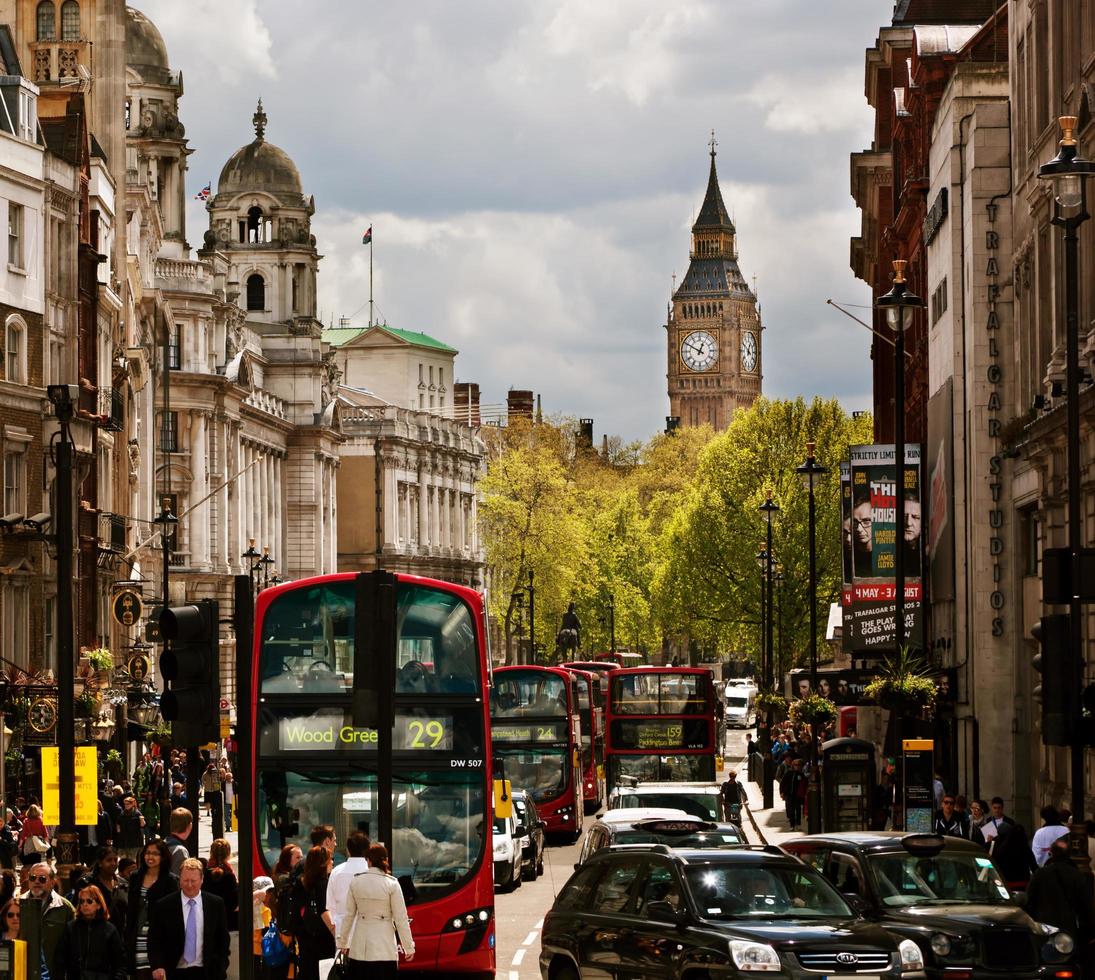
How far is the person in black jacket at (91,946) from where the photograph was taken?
16.6 metres

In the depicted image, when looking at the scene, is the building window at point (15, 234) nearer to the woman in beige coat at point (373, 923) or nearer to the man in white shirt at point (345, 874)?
the man in white shirt at point (345, 874)

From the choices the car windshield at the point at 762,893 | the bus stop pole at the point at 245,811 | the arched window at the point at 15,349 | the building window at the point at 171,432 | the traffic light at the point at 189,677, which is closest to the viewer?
the traffic light at the point at 189,677

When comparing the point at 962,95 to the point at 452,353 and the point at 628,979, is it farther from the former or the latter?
the point at 452,353

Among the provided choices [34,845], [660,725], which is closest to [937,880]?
[34,845]

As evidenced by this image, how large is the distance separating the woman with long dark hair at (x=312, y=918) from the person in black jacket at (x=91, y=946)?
1600 millimetres

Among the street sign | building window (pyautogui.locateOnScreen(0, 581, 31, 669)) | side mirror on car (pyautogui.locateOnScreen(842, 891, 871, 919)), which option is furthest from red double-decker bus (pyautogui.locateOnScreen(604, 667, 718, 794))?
side mirror on car (pyautogui.locateOnScreen(842, 891, 871, 919))

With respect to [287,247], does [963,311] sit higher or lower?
lower

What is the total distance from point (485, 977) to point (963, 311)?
77.4 feet

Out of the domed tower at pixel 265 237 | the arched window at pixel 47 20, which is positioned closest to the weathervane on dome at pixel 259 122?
the domed tower at pixel 265 237

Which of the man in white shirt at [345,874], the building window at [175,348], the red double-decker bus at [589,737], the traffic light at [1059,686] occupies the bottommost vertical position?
the red double-decker bus at [589,737]

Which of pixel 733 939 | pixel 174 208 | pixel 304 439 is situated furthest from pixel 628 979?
pixel 304 439

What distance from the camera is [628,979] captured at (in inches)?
695

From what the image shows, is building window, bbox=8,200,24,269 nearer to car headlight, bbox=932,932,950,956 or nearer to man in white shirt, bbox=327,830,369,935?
man in white shirt, bbox=327,830,369,935

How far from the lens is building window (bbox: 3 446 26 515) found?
42375mm
